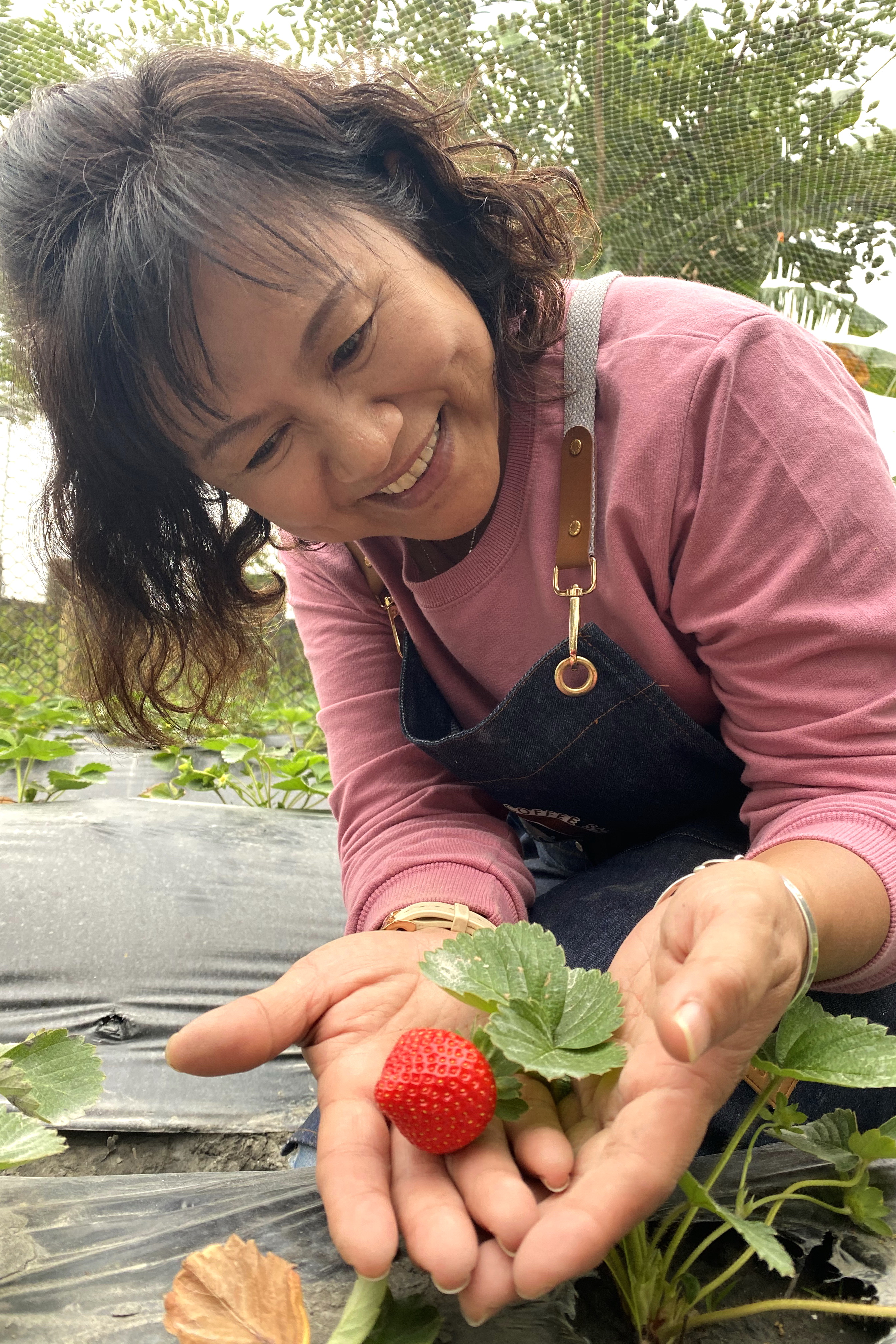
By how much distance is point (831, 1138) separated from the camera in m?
0.70

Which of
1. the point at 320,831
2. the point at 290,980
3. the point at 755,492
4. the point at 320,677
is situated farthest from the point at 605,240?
the point at 290,980

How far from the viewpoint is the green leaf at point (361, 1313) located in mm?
532

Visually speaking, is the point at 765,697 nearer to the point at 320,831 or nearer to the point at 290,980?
the point at 290,980

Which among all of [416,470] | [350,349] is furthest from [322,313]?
[416,470]

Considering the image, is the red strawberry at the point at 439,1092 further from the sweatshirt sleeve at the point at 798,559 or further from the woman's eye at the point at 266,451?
the woman's eye at the point at 266,451

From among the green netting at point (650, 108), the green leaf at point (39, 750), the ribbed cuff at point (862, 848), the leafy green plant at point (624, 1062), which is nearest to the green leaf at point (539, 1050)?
the leafy green plant at point (624, 1062)

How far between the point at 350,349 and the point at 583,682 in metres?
0.35

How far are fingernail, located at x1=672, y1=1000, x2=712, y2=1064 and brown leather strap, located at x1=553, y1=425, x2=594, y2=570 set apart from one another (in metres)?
0.52

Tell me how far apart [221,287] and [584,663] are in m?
0.43

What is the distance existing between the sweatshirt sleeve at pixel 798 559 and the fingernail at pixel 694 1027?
1.10 feet

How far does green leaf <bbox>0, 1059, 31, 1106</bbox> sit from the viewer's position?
70 cm

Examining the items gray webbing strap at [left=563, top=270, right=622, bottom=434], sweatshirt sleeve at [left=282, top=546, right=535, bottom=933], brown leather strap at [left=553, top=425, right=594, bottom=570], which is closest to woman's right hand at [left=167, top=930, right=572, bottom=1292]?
sweatshirt sleeve at [left=282, top=546, right=535, bottom=933]

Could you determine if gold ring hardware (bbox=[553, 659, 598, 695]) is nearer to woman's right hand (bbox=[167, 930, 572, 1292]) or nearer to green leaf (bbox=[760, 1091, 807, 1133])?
woman's right hand (bbox=[167, 930, 572, 1292])

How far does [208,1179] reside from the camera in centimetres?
76
